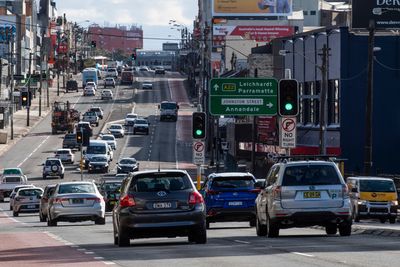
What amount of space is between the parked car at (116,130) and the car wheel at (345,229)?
9289 centimetres

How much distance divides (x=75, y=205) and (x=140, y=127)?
8391cm

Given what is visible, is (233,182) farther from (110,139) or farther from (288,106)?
(110,139)

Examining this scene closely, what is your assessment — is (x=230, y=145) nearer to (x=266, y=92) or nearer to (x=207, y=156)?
(x=207, y=156)

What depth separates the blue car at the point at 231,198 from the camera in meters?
37.4

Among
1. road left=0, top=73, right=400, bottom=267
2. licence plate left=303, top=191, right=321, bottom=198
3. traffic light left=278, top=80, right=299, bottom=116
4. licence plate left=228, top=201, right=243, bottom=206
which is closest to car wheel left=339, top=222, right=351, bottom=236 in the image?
road left=0, top=73, right=400, bottom=267

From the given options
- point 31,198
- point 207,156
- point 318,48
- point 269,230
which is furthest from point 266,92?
point 207,156

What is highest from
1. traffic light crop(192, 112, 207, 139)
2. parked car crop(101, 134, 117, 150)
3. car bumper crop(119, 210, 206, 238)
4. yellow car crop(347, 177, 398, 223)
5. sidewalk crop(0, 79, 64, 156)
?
traffic light crop(192, 112, 207, 139)

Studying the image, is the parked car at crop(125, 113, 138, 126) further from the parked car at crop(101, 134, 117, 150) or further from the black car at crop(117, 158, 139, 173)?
the black car at crop(117, 158, 139, 173)

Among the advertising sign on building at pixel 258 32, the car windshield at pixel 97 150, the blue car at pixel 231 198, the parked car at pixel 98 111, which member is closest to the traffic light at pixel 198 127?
the blue car at pixel 231 198

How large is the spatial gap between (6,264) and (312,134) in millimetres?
63174

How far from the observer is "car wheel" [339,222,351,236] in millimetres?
28969

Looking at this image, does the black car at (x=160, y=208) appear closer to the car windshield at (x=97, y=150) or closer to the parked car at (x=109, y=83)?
the car windshield at (x=97, y=150)

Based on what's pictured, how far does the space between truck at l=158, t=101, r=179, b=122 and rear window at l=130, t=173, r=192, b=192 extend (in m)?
109

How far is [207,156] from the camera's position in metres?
113
